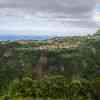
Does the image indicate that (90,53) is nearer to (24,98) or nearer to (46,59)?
(46,59)

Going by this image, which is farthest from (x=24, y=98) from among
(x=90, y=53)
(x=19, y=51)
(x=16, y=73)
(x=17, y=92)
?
(x=90, y=53)

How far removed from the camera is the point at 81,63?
22266mm

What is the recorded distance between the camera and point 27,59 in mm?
22797

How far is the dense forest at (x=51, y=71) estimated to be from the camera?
2059cm

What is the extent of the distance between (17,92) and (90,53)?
6188 mm

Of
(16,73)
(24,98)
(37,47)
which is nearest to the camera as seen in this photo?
(24,98)

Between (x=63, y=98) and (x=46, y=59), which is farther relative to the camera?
(x=46, y=59)

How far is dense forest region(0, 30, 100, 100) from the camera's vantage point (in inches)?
811

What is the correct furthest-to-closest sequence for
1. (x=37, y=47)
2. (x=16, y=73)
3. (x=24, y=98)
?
(x=37, y=47) → (x=16, y=73) → (x=24, y=98)

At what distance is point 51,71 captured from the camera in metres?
21.9

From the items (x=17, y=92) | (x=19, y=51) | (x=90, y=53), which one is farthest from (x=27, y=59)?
(x=90, y=53)

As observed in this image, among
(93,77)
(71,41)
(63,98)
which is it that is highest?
(71,41)

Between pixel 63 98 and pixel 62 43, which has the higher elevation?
pixel 62 43

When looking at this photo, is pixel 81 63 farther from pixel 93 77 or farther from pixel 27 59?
pixel 27 59
